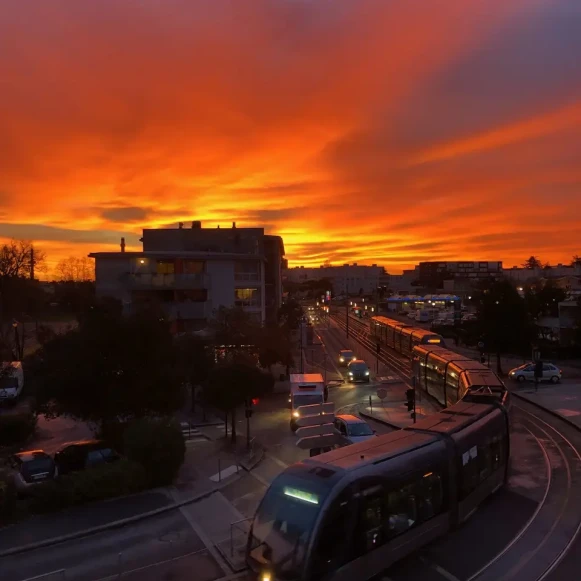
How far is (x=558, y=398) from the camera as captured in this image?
30250mm

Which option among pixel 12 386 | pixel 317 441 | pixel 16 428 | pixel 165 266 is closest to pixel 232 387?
pixel 16 428

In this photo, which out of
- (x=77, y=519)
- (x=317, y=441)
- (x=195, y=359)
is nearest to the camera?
(x=317, y=441)

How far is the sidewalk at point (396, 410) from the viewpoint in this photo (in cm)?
2578

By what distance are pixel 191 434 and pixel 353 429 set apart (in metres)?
7.90

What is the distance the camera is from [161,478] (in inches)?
641

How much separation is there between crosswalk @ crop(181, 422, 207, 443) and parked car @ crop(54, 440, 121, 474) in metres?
5.64

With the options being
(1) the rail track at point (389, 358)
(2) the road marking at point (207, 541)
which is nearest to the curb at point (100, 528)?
(2) the road marking at point (207, 541)

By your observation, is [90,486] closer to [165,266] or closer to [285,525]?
[285,525]

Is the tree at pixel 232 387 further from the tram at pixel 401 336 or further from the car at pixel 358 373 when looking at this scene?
the tram at pixel 401 336

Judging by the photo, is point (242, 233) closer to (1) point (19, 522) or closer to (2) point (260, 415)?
(2) point (260, 415)

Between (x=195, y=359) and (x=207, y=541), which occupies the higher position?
(x=195, y=359)

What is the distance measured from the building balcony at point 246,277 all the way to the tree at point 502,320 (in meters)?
19.3

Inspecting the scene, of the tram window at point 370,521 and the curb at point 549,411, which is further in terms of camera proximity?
the curb at point 549,411

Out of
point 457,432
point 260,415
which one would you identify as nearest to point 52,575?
point 457,432
